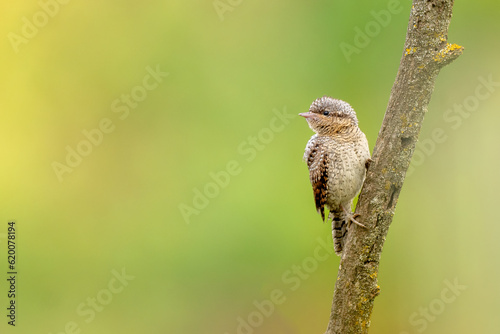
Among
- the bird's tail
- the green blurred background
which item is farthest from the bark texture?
the green blurred background

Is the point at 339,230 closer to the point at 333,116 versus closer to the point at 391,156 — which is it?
the point at 333,116

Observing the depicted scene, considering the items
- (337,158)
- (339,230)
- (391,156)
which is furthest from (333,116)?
(391,156)

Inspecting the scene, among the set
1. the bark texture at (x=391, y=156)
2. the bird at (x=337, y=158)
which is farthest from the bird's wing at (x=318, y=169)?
the bark texture at (x=391, y=156)

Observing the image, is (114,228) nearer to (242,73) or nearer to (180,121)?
(180,121)

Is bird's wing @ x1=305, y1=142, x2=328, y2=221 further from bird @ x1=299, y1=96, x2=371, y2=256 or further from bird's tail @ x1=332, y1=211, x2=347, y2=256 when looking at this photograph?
bird's tail @ x1=332, y1=211, x2=347, y2=256

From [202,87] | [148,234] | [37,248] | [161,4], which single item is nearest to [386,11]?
[202,87]

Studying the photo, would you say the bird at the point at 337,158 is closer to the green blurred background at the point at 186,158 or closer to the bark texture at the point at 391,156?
the bark texture at the point at 391,156
